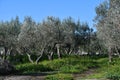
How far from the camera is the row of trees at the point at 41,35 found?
37.7 metres

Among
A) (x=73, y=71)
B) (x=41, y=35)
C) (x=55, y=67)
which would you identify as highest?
(x=41, y=35)

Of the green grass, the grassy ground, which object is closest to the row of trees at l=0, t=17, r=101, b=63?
the green grass

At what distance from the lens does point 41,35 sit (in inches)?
1487

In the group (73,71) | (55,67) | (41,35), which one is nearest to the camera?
(73,71)

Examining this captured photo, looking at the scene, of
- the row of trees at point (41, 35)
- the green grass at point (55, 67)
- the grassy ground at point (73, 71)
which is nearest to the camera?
the grassy ground at point (73, 71)

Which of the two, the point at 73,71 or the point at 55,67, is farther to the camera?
the point at 55,67

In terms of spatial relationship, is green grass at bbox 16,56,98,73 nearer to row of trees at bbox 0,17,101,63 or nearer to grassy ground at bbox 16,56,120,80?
grassy ground at bbox 16,56,120,80

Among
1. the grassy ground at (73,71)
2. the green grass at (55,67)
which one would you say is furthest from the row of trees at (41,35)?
the grassy ground at (73,71)

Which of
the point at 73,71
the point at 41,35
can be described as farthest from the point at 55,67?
the point at 41,35

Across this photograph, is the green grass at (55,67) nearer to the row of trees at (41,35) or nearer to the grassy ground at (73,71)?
the grassy ground at (73,71)

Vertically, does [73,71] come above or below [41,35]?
below

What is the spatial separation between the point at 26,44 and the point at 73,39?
1866 centimetres

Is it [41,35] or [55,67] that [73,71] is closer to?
[55,67]

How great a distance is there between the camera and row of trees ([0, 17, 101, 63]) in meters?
37.7
